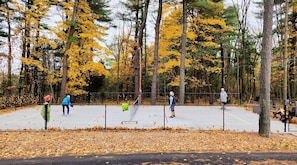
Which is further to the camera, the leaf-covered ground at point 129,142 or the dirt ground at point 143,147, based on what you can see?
the leaf-covered ground at point 129,142

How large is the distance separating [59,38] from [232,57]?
75.4 feet

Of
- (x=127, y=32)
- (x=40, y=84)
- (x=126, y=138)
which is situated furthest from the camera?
(x=127, y=32)

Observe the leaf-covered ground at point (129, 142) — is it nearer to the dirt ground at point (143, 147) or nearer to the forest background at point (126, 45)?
the dirt ground at point (143, 147)

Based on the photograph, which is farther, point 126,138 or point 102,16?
point 102,16

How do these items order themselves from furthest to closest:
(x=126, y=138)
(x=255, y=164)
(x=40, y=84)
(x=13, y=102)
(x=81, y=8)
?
(x=40, y=84), (x=81, y=8), (x=13, y=102), (x=126, y=138), (x=255, y=164)

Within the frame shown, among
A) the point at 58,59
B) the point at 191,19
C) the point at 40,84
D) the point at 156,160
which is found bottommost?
the point at 156,160

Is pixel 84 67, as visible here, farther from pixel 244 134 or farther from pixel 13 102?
pixel 244 134

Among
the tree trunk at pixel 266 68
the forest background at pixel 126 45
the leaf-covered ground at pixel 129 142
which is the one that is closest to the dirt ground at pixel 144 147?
the leaf-covered ground at pixel 129 142

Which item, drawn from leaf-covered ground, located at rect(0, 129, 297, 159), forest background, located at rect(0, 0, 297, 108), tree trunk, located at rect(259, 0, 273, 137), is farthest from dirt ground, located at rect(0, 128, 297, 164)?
forest background, located at rect(0, 0, 297, 108)

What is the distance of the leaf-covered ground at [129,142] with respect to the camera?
716cm

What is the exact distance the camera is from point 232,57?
36219 mm

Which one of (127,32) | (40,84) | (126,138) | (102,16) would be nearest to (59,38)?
(102,16)

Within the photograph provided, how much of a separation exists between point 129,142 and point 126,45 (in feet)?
87.4

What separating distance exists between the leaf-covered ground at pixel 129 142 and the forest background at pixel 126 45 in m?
10.7
